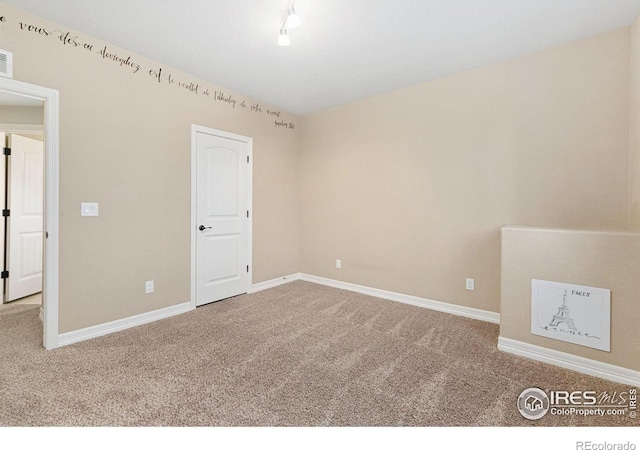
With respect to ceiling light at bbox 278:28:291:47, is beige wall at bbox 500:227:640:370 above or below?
below

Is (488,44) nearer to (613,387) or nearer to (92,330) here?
(613,387)

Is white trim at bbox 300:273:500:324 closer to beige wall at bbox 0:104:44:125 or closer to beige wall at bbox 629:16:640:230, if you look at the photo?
beige wall at bbox 629:16:640:230

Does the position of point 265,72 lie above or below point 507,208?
above

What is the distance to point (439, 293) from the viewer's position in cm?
326

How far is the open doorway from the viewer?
10.5 ft

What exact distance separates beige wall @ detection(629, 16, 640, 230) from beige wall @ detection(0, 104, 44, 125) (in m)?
5.58

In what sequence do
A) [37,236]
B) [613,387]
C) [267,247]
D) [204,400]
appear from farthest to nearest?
[267,247]
[37,236]
[613,387]
[204,400]

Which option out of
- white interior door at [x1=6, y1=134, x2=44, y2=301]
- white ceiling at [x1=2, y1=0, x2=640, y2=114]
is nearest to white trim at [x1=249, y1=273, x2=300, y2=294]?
white ceiling at [x1=2, y1=0, x2=640, y2=114]

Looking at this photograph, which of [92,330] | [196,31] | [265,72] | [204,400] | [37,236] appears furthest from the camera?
[37,236]

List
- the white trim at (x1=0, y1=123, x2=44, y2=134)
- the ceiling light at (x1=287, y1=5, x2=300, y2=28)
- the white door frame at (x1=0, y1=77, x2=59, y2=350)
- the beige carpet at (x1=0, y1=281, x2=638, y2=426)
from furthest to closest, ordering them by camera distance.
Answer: the white trim at (x1=0, y1=123, x2=44, y2=134) < the white door frame at (x1=0, y1=77, x2=59, y2=350) < the ceiling light at (x1=287, y1=5, x2=300, y2=28) < the beige carpet at (x1=0, y1=281, x2=638, y2=426)

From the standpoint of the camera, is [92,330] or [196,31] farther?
[92,330]

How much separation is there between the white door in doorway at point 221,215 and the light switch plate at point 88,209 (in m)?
0.94

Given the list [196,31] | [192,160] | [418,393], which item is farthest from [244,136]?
[418,393]

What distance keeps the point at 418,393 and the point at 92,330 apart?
8.91 feet
